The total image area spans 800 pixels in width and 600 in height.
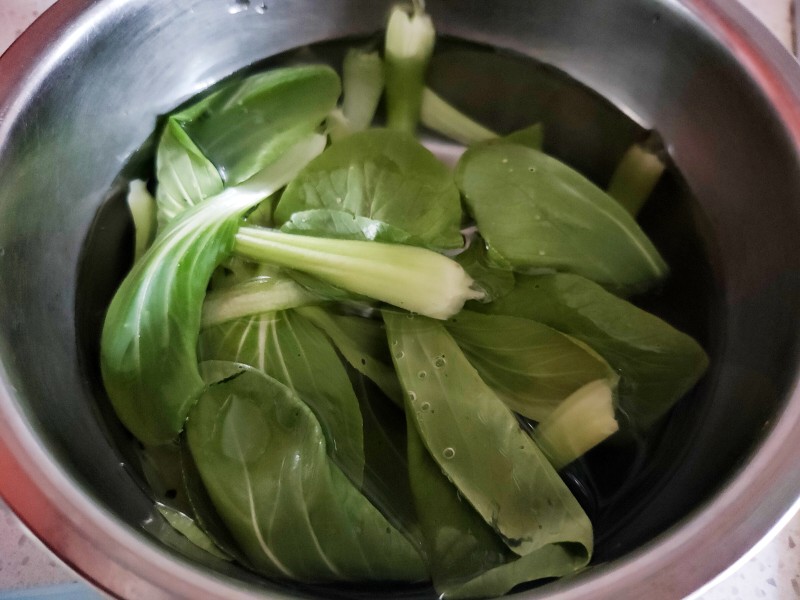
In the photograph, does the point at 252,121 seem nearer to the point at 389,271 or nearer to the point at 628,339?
the point at 389,271

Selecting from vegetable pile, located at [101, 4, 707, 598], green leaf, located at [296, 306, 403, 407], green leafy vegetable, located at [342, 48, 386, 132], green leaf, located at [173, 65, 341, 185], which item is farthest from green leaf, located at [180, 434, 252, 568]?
green leafy vegetable, located at [342, 48, 386, 132]

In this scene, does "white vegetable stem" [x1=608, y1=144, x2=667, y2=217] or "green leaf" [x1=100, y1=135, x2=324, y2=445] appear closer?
"green leaf" [x1=100, y1=135, x2=324, y2=445]

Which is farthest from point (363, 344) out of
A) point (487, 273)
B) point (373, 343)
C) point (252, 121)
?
point (252, 121)

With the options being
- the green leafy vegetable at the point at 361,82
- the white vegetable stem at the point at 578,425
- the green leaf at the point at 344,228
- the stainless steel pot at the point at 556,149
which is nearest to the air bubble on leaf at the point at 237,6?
the stainless steel pot at the point at 556,149

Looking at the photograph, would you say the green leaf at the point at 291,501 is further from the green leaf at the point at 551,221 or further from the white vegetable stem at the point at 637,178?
the white vegetable stem at the point at 637,178

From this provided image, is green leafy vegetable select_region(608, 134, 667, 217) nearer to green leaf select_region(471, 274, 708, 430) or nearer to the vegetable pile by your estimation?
the vegetable pile

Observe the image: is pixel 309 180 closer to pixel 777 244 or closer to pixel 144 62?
pixel 144 62

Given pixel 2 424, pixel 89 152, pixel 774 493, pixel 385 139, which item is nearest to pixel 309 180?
pixel 385 139
